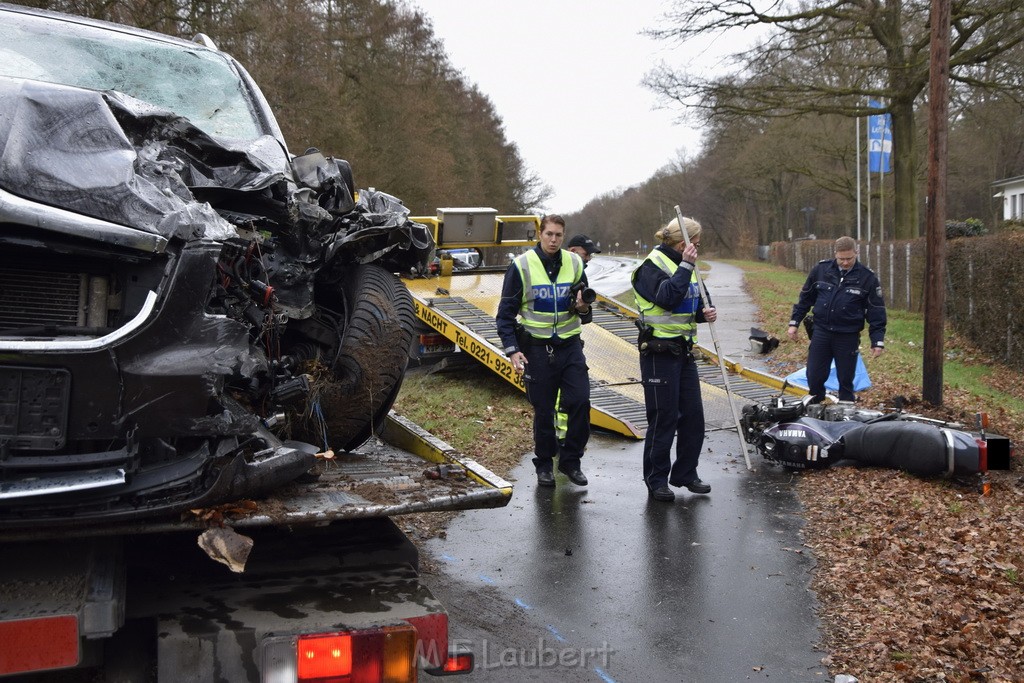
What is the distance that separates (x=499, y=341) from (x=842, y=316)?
3.42 metres

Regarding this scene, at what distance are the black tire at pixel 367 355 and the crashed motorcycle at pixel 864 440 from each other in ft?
13.0

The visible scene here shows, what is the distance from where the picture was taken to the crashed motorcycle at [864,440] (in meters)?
6.23

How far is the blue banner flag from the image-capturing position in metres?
25.6

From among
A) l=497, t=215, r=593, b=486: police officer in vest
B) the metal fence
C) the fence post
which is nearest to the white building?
the metal fence

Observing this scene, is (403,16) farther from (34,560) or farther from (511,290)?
(34,560)

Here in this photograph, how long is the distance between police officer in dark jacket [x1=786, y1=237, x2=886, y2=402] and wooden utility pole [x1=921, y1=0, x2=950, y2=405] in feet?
2.90

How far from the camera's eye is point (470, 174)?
40781mm

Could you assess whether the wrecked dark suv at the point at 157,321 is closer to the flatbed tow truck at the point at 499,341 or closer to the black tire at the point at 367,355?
the black tire at the point at 367,355

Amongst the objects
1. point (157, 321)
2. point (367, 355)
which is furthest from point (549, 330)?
point (157, 321)

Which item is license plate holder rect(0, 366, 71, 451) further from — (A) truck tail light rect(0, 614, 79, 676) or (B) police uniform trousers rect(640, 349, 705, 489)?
(B) police uniform trousers rect(640, 349, 705, 489)

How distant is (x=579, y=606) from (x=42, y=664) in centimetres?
275

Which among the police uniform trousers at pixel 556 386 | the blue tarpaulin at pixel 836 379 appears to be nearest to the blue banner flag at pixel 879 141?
the blue tarpaulin at pixel 836 379

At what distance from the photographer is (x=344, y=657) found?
2602 mm

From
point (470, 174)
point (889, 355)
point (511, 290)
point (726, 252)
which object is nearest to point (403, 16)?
point (470, 174)
